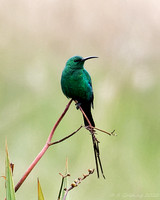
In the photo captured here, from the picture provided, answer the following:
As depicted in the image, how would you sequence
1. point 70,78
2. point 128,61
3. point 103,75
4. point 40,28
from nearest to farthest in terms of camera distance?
point 70,78
point 103,75
point 128,61
point 40,28

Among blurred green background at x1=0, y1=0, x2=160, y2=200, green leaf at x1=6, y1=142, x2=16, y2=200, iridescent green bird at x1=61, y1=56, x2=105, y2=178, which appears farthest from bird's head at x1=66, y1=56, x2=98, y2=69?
blurred green background at x1=0, y1=0, x2=160, y2=200

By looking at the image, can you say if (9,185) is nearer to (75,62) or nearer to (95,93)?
(75,62)

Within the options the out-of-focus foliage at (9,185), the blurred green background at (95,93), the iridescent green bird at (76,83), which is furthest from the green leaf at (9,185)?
the blurred green background at (95,93)

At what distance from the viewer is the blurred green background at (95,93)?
3.26m

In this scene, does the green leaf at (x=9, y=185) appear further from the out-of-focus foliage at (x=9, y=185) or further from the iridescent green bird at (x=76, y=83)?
the iridescent green bird at (x=76, y=83)

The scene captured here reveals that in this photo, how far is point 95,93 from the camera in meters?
3.81

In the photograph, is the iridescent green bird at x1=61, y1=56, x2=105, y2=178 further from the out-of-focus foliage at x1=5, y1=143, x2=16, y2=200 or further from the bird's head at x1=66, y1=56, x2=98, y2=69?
the out-of-focus foliage at x1=5, y1=143, x2=16, y2=200

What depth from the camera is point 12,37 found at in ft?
15.8

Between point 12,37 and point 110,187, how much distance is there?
2684 millimetres

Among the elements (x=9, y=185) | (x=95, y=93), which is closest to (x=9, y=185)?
(x=9, y=185)

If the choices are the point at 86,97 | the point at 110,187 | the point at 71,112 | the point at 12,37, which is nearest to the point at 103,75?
the point at 71,112

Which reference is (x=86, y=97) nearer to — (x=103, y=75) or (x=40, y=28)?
(x=103, y=75)

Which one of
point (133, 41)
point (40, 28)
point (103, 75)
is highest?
point (40, 28)

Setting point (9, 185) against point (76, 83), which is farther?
point (76, 83)
